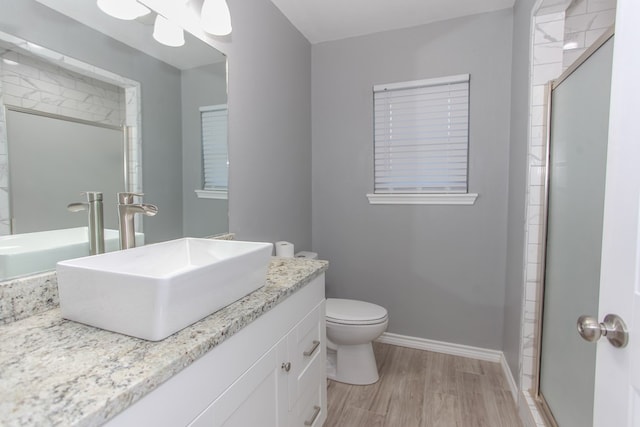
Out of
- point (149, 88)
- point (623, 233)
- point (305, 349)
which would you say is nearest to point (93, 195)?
point (149, 88)

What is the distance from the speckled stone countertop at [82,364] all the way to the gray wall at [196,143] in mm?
672

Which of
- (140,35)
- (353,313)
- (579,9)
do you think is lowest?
(353,313)

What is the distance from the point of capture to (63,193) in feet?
3.30

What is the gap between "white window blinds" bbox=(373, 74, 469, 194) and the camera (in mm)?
2244

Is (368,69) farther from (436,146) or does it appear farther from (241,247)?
(241,247)

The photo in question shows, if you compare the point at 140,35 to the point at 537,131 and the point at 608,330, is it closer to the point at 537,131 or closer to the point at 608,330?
the point at 608,330

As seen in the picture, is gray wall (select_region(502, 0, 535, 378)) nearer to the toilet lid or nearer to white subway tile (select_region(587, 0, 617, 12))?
white subway tile (select_region(587, 0, 617, 12))

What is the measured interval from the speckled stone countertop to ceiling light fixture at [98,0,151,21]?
1.01 m

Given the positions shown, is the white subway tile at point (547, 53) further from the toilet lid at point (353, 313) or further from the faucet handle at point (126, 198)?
the faucet handle at point (126, 198)

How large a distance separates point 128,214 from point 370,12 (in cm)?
196

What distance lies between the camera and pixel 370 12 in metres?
2.14

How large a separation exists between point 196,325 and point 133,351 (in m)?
0.16

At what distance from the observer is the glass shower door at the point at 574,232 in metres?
1.11

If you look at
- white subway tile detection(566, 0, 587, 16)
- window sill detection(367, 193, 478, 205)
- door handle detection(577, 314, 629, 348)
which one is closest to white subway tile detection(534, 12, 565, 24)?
white subway tile detection(566, 0, 587, 16)
